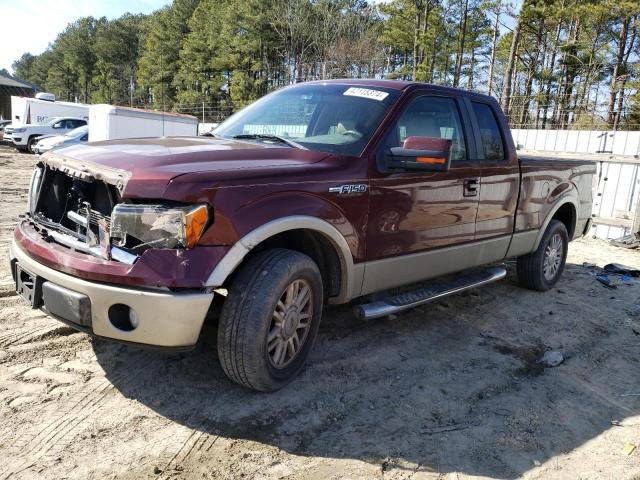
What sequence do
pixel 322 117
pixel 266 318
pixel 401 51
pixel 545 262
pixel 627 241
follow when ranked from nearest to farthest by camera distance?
pixel 266 318 → pixel 322 117 → pixel 545 262 → pixel 627 241 → pixel 401 51

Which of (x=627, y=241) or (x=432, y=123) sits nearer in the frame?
(x=432, y=123)

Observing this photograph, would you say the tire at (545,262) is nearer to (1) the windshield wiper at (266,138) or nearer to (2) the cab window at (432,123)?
(2) the cab window at (432,123)

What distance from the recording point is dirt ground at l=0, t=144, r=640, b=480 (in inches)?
102

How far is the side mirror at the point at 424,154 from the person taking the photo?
3348mm

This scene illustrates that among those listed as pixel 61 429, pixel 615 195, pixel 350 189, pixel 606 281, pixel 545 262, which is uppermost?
pixel 350 189

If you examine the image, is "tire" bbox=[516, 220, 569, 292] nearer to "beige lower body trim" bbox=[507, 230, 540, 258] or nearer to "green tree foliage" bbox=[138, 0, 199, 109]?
"beige lower body trim" bbox=[507, 230, 540, 258]

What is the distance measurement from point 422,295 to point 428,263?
10.0 inches

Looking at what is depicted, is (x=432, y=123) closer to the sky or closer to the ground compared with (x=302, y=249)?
closer to the sky

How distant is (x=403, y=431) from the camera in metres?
2.96

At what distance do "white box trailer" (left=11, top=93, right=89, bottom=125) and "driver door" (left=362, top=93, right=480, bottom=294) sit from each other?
2649 cm

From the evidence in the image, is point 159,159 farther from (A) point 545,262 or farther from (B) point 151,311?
(A) point 545,262

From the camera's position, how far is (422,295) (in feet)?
13.3

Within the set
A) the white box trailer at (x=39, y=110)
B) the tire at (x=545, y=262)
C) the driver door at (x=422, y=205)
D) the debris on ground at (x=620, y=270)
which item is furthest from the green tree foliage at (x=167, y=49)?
the driver door at (x=422, y=205)

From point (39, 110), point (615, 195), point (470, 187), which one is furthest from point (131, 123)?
point (470, 187)
